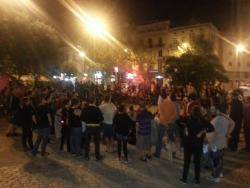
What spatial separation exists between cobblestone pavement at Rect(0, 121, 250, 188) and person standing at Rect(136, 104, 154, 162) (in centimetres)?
39

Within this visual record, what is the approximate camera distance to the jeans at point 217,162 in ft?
28.4

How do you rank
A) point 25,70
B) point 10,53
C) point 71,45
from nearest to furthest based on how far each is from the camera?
A: 1. point 10,53
2. point 25,70
3. point 71,45

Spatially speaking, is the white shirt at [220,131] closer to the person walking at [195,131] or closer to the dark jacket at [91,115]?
the person walking at [195,131]

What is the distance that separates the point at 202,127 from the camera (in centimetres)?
812

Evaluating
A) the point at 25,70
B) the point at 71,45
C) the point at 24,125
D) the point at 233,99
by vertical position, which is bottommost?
the point at 24,125

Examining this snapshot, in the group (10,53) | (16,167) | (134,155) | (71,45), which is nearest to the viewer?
(16,167)

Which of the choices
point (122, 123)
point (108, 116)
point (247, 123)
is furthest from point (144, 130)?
point (247, 123)

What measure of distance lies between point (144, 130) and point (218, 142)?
2314 millimetres

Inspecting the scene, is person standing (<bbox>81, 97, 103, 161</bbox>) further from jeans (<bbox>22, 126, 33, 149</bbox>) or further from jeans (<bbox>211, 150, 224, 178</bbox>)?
jeans (<bbox>211, 150, 224, 178</bbox>)

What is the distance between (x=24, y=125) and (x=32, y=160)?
1500mm

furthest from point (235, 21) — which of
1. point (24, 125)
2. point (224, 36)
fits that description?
point (24, 125)

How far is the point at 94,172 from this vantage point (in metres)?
9.09

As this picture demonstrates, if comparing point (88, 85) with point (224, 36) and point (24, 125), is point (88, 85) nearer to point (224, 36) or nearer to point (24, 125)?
point (24, 125)

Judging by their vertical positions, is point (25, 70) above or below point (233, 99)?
above
